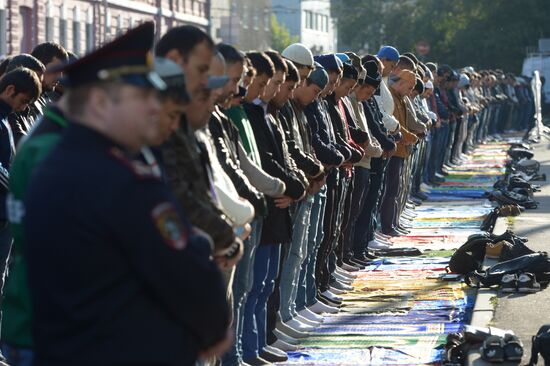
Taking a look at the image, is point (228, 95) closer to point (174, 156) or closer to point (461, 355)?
point (174, 156)

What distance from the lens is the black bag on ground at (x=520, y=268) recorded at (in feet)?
42.0

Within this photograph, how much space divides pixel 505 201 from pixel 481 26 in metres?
53.7

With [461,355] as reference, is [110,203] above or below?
above

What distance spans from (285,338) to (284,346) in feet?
0.73

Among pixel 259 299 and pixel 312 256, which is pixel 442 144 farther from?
pixel 259 299

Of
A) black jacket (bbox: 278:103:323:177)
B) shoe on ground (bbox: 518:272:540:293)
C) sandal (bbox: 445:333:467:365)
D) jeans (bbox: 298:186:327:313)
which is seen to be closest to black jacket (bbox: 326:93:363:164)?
jeans (bbox: 298:186:327:313)

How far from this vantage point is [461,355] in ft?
A: 31.7

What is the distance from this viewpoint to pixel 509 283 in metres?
12.6

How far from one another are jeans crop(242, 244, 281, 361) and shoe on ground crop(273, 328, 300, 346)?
0.68m

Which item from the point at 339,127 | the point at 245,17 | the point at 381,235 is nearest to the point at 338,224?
the point at 339,127

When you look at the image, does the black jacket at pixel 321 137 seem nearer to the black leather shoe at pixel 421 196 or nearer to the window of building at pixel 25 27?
the black leather shoe at pixel 421 196

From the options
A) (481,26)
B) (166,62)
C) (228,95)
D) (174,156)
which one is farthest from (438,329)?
(481,26)

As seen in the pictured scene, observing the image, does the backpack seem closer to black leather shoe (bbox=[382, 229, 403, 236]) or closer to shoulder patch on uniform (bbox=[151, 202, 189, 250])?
shoulder patch on uniform (bbox=[151, 202, 189, 250])

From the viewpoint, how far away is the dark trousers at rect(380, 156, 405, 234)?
677 inches
